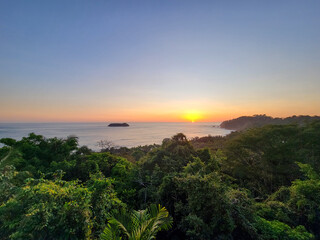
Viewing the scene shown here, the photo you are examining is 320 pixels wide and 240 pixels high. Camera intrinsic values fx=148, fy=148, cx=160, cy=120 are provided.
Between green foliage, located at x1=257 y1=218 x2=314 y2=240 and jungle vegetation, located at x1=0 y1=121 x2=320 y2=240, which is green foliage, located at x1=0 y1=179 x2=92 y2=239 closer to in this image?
jungle vegetation, located at x1=0 y1=121 x2=320 y2=240

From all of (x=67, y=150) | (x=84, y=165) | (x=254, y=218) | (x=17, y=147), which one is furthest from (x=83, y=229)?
(x=17, y=147)

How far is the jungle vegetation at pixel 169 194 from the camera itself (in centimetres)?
342

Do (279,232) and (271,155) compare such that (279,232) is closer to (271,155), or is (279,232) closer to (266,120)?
(271,155)

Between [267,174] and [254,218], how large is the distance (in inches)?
349

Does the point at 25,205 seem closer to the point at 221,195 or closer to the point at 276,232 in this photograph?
the point at 221,195

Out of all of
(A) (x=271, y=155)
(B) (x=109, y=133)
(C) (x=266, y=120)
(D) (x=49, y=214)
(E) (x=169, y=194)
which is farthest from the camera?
(B) (x=109, y=133)

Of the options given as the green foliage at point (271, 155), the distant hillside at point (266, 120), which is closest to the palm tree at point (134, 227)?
the green foliage at point (271, 155)

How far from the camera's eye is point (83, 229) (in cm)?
325

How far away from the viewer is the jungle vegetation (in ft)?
11.2

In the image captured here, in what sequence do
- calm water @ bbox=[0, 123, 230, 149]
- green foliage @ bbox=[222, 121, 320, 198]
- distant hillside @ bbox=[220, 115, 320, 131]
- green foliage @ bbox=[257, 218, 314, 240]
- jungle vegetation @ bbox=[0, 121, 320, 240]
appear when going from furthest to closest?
calm water @ bbox=[0, 123, 230, 149], distant hillside @ bbox=[220, 115, 320, 131], green foliage @ bbox=[222, 121, 320, 198], green foliage @ bbox=[257, 218, 314, 240], jungle vegetation @ bbox=[0, 121, 320, 240]

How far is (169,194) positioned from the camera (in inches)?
261

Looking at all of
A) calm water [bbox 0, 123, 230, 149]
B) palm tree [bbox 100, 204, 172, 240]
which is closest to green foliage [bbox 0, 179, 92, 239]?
palm tree [bbox 100, 204, 172, 240]

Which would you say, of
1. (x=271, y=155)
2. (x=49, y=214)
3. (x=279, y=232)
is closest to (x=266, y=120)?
(x=271, y=155)

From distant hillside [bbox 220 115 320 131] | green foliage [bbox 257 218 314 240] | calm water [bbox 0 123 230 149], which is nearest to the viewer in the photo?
green foliage [bbox 257 218 314 240]
